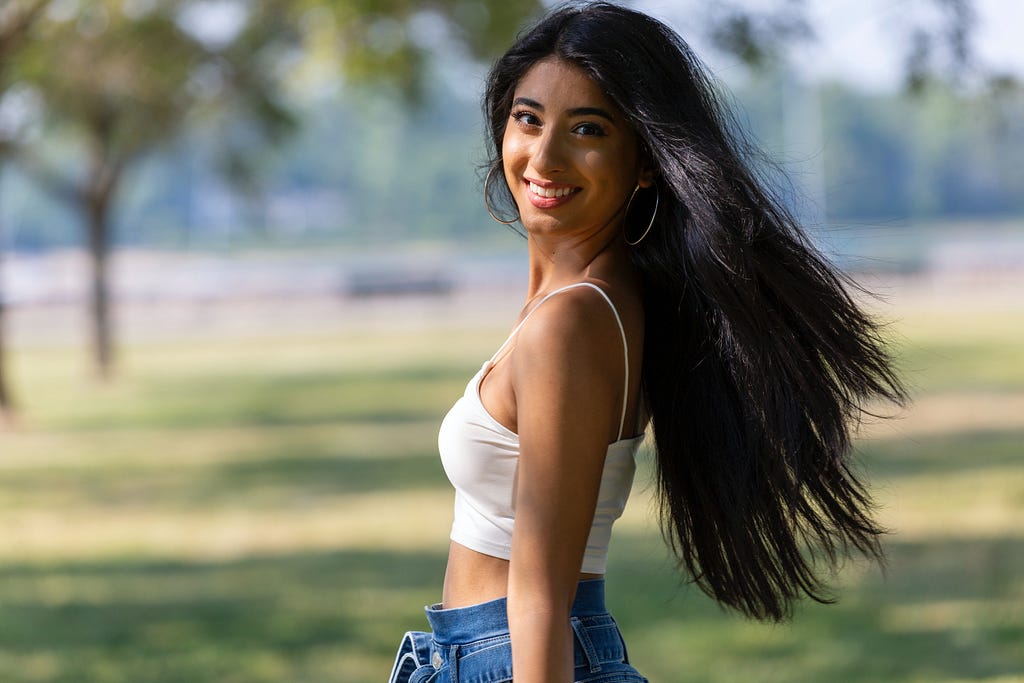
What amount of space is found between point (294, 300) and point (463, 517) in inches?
1627

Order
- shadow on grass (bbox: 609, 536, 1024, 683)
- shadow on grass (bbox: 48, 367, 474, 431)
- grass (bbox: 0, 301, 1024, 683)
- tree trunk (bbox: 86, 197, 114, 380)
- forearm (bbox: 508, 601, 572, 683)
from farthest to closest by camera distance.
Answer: tree trunk (bbox: 86, 197, 114, 380) → shadow on grass (bbox: 48, 367, 474, 431) → grass (bbox: 0, 301, 1024, 683) → shadow on grass (bbox: 609, 536, 1024, 683) → forearm (bbox: 508, 601, 572, 683)

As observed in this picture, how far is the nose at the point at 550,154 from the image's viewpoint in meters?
2.37

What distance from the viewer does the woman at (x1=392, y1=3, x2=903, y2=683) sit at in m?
2.23

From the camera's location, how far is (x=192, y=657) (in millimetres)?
7344

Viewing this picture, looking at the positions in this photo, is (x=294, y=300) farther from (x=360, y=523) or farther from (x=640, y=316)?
(x=640, y=316)

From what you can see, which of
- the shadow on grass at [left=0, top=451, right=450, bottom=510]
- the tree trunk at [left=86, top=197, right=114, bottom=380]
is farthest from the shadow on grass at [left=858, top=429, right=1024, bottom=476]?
the tree trunk at [left=86, top=197, right=114, bottom=380]

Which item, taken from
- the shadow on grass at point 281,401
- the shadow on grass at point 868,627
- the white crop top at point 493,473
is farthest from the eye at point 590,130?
the shadow on grass at point 281,401

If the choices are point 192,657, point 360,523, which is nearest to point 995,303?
point 360,523

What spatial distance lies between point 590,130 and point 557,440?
498 mm

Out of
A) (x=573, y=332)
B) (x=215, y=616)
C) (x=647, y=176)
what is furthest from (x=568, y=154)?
(x=215, y=616)

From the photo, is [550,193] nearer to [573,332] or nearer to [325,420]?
[573,332]

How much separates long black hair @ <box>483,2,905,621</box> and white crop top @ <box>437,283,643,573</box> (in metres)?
0.14

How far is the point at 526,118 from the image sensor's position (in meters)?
2.44

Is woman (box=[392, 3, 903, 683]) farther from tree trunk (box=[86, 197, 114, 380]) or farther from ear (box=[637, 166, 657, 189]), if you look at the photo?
tree trunk (box=[86, 197, 114, 380])
